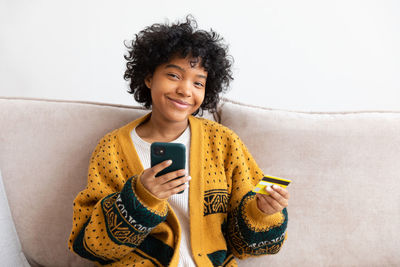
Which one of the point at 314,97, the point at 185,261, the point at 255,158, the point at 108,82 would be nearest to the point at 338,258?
the point at 255,158

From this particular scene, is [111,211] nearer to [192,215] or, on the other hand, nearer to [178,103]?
[192,215]

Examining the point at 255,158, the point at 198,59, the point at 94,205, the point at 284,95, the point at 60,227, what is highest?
the point at 198,59

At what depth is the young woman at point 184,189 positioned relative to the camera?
2.86 feet

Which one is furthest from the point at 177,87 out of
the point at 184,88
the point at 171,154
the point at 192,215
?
the point at 192,215

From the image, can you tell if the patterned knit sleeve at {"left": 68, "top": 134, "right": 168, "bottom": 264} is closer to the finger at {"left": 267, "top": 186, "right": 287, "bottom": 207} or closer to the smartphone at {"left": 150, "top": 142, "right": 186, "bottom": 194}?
the smartphone at {"left": 150, "top": 142, "right": 186, "bottom": 194}

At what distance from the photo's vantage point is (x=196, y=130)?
1.06m

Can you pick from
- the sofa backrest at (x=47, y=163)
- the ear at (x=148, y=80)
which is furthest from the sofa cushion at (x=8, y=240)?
the ear at (x=148, y=80)

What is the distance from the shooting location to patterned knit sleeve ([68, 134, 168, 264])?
80cm

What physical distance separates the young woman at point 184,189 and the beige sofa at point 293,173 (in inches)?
5.5

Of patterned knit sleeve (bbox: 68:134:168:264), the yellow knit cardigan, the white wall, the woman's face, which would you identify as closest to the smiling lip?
the woman's face

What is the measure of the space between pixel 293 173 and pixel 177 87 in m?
0.49

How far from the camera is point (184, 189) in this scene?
2.93ft

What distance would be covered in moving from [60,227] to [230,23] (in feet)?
3.41

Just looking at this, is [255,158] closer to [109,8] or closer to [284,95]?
[284,95]
